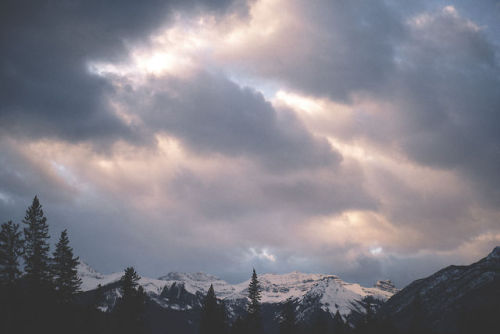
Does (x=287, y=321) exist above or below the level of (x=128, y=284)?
below

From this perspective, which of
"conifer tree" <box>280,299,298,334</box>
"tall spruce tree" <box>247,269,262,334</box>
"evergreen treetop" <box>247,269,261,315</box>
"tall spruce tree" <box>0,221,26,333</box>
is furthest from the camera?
"evergreen treetop" <box>247,269,261,315</box>

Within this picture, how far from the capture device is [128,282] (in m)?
57.1

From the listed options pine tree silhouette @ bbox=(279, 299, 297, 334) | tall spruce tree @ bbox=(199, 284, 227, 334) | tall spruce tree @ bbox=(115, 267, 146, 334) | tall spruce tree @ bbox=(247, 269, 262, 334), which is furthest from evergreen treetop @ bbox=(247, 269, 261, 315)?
tall spruce tree @ bbox=(115, 267, 146, 334)

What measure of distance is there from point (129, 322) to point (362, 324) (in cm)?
4868

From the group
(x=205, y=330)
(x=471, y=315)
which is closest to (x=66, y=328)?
(x=205, y=330)

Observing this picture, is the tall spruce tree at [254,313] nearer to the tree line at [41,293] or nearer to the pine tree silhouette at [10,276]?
the tree line at [41,293]

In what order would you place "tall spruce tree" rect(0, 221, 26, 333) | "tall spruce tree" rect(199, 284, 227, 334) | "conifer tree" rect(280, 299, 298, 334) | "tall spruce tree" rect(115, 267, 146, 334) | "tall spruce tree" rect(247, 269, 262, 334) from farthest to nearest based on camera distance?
"conifer tree" rect(280, 299, 298, 334), "tall spruce tree" rect(247, 269, 262, 334), "tall spruce tree" rect(199, 284, 227, 334), "tall spruce tree" rect(115, 267, 146, 334), "tall spruce tree" rect(0, 221, 26, 333)

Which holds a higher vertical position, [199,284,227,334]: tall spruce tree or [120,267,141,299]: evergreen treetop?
[120,267,141,299]: evergreen treetop

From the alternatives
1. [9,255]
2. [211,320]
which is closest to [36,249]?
[9,255]

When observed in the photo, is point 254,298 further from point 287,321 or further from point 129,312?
point 129,312

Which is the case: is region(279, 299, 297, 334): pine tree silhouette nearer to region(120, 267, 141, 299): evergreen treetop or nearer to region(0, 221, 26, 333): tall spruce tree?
region(120, 267, 141, 299): evergreen treetop

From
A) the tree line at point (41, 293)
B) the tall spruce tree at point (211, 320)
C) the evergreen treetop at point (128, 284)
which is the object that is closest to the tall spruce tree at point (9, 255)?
the tree line at point (41, 293)

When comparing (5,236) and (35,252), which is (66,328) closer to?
(35,252)

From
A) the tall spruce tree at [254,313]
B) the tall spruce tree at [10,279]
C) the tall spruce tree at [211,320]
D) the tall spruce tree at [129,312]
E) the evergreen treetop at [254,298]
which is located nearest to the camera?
the tall spruce tree at [10,279]
